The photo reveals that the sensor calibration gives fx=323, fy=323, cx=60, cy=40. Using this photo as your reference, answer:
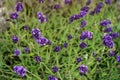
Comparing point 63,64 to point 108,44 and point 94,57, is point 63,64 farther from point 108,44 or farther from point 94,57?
point 108,44

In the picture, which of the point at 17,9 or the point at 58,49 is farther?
the point at 17,9

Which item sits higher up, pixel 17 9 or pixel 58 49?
pixel 17 9

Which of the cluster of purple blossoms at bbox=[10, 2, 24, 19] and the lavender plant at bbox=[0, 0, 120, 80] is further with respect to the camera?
the cluster of purple blossoms at bbox=[10, 2, 24, 19]

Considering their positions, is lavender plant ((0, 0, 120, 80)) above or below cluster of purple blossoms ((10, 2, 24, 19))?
below

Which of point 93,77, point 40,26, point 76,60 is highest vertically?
point 40,26

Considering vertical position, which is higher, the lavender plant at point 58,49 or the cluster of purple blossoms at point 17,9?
the cluster of purple blossoms at point 17,9

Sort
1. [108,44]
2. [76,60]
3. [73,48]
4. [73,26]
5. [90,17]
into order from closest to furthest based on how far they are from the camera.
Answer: [108,44] < [76,60] < [73,48] < [73,26] < [90,17]

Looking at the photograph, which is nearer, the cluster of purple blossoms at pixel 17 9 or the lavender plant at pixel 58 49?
the lavender plant at pixel 58 49

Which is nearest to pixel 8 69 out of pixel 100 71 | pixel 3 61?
pixel 3 61
